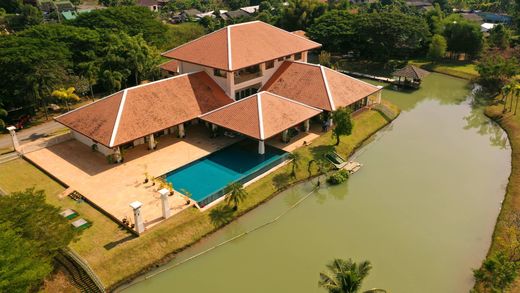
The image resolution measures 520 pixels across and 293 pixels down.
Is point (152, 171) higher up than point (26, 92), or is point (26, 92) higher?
point (26, 92)

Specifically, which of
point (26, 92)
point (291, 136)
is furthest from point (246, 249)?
point (26, 92)

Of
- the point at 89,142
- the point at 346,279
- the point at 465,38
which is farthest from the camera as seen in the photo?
the point at 465,38

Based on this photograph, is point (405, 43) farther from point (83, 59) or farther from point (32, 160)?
point (32, 160)

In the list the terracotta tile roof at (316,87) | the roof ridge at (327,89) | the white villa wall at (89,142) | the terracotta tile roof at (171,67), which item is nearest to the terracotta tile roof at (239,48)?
the terracotta tile roof at (316,87)

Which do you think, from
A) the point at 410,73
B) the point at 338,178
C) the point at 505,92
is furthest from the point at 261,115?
the point at 505,92

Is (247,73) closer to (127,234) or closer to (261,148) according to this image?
(261,148)

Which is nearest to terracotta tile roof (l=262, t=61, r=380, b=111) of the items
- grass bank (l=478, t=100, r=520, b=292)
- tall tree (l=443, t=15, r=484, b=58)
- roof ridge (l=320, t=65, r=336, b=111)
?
roof ridge (l=320, t=65, r=336, b=111)
